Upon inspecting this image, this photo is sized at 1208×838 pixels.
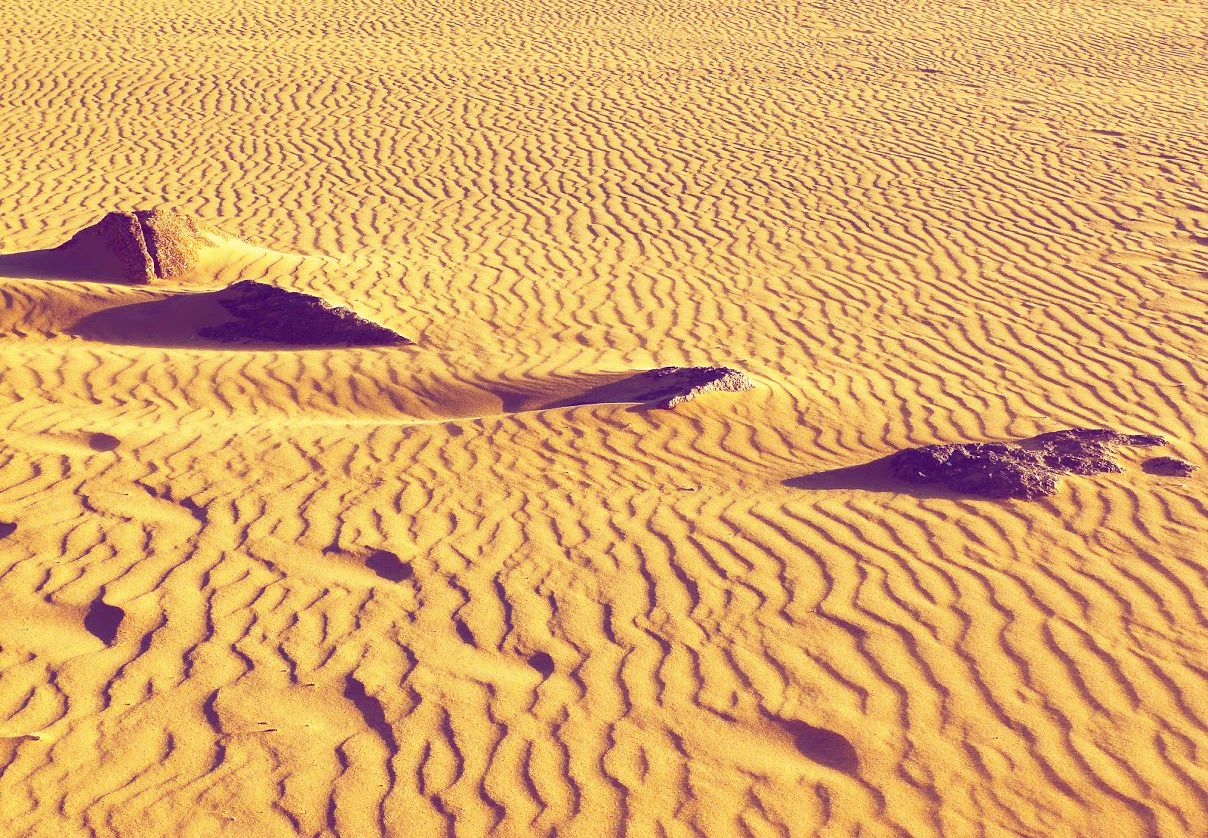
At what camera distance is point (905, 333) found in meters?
8.40

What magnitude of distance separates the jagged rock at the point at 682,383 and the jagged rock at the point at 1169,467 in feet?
7.52

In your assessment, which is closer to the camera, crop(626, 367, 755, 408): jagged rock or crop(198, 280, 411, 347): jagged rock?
crop(626, 367, 755, 408): jagged rock

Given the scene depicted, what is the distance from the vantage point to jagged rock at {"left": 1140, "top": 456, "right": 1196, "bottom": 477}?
19.5 feet

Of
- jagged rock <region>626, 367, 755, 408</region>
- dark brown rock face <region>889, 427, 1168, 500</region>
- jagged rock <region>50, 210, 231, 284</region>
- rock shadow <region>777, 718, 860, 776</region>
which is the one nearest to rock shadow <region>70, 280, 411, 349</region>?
jagged rock <region>50, 210, 231, 284</region>

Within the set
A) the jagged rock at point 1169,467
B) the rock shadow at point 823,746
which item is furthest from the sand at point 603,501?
the jagged rock at point 1169,467

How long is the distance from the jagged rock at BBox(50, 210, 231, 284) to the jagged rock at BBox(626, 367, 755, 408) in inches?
163

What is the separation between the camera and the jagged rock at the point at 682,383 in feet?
21.9

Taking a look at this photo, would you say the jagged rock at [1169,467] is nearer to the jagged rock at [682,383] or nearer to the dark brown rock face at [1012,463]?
the dark brown rock face at [1012,463]

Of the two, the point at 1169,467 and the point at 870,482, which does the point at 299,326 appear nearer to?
the point at 870,482

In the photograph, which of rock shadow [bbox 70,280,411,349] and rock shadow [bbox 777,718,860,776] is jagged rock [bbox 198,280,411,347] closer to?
rock shadow [bbox 70,280,411,349]

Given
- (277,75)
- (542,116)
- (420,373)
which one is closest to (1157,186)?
(542,116)

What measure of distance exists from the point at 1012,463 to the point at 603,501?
2.19 m

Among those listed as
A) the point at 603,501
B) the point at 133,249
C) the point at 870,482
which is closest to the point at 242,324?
the point at 133,249

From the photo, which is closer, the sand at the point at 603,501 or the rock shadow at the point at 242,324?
the sand at the point at 603,501
